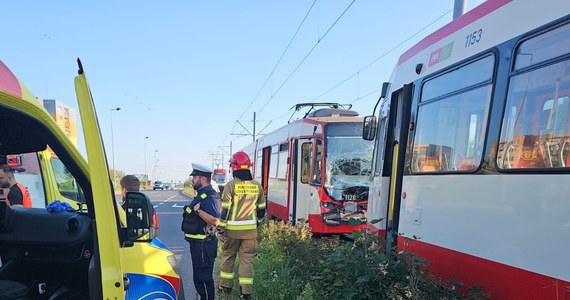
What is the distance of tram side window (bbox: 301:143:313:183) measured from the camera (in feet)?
33.7

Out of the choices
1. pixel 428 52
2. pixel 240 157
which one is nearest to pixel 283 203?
pixel 240 157

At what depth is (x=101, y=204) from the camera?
6.31 ft

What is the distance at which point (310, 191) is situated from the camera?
32.5ft

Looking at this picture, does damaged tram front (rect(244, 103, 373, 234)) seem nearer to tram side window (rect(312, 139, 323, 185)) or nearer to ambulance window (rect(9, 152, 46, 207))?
tram side window (rect(312, 139, 323, 185))

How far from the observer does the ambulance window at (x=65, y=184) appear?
365cm

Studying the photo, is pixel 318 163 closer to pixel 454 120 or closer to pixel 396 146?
pixel 396 146

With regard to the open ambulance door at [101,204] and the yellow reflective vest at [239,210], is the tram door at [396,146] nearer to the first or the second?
the yellow reflective vest at [239,210]

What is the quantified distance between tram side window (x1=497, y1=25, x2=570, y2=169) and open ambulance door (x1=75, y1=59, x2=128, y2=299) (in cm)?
280

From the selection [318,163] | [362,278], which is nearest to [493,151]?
[362,278]

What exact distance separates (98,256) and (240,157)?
3.74m

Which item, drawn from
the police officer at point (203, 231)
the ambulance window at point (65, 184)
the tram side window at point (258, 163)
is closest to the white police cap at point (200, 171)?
the police officer at point (203, 231)

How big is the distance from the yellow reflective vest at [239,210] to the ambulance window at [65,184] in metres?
2.00

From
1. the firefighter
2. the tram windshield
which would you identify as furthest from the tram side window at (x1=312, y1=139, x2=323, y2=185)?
the firefighter

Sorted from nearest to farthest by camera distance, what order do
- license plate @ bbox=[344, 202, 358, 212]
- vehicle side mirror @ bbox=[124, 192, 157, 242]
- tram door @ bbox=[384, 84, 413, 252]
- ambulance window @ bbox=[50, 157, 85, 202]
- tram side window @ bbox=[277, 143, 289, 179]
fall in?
vehicle side mirror @ bbox=[124, 192, 157, 242] → ambulance window @ bbox=[50, 157, 85, 202] → tram door @ bbox=[384, 84, 413, 252] → license plate @ bbox=[344, 202, 358, 212] → tram side window @ bbox=[277, 143, 289, 179]
